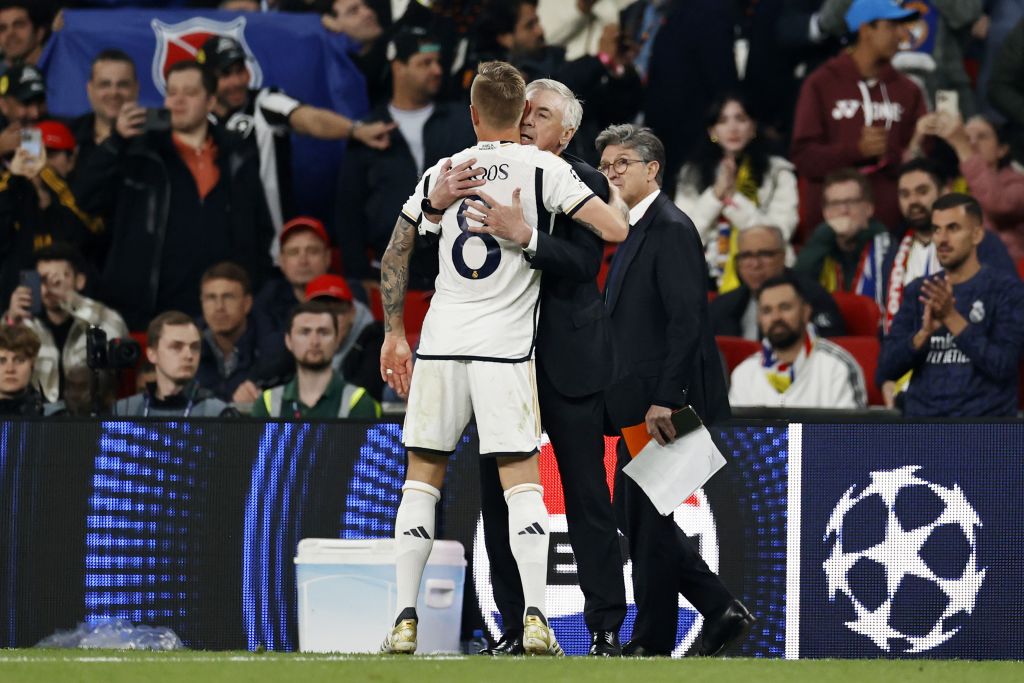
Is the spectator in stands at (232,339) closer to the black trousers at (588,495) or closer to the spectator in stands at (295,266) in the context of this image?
the spectator in stands at (295,266)

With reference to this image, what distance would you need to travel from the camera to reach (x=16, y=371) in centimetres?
858

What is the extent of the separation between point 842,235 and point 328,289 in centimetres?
322

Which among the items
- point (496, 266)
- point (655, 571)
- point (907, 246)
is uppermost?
point (907, 246)

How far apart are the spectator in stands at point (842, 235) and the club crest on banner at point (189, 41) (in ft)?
12.6

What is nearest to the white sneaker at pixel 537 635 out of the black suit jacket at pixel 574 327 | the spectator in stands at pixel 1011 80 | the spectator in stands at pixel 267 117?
the black suit jacket at pixel 574 327

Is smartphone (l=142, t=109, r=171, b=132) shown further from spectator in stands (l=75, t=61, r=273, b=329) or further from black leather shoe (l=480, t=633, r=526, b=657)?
black leather shoe (l=480, t=633, r=526, b=657)

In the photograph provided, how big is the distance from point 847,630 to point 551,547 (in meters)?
1.25

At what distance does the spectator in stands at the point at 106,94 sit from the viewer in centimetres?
1124

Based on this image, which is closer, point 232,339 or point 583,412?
point 583,412

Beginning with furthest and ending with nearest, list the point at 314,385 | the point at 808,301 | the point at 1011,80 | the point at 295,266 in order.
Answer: the point at 1011,80
the point at 295,266
the point at 808,301
the point at 314,385

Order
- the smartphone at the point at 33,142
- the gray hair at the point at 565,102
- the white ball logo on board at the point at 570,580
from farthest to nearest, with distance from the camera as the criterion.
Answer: the smartphone at the point at 33,142 → the white ball logo on board at the point at 570,580 → the gray hair at the point at 565,102

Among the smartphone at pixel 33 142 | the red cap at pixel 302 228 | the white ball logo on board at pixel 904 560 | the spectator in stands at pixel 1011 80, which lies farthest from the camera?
the spectator in stands at pixel 1011 80

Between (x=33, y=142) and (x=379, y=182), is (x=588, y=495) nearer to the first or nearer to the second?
(x=379, y=182)

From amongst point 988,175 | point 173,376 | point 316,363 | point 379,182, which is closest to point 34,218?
point 379,182
